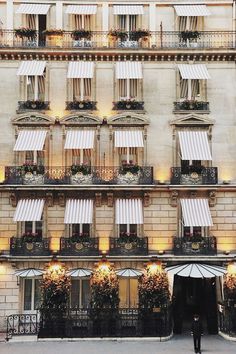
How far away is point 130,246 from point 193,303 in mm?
5609

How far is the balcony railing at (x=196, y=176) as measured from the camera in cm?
2462

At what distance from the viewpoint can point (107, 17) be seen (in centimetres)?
2623

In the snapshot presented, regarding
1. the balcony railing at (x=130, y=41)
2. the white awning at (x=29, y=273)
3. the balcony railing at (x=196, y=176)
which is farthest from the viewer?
the balcony railing at (x=130, y=41)

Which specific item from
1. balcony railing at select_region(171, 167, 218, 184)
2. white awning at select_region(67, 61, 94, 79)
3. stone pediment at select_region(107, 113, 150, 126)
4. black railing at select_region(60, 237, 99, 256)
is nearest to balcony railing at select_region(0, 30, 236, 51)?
white awning at select_region(67, 61, 94, 79)

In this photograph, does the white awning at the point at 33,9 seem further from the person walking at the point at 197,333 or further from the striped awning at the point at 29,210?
the person walking at the point at 197,333

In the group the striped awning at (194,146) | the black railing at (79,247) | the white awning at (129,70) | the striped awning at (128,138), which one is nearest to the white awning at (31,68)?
the white awning at (129,70)

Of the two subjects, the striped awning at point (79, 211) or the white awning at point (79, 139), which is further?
the white awning at point (79, 139)

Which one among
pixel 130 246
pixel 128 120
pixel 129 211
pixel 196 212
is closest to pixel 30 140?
pixel 128 120

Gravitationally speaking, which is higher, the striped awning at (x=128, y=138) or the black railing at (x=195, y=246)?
the striped awning at (x=128, y=138)

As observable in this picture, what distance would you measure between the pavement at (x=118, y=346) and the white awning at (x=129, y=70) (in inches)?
499

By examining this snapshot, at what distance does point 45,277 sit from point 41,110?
8516 millimetres

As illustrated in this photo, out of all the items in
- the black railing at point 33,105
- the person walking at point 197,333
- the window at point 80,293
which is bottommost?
the person walking at point 197,333

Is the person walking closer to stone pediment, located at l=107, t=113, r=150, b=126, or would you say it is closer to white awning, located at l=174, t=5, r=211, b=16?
stone pediment, located at l=107, t=113, r=150, b=126

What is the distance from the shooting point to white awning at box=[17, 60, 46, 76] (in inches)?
970
